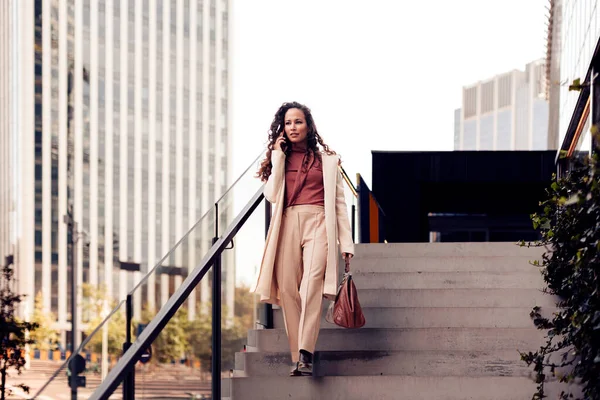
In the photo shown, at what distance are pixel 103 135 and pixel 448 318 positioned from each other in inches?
3051

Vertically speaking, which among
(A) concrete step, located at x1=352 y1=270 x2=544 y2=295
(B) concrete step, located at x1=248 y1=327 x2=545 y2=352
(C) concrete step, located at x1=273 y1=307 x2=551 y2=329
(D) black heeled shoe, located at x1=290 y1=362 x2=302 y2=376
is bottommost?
(D) black heeled shoe, located at x1=290 y1=362 x2=302 y2=376

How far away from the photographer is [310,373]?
5305 millimetres

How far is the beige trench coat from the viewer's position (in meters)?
5.48

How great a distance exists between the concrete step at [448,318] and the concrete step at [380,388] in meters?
0.90

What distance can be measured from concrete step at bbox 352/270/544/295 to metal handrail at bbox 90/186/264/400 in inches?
63.4

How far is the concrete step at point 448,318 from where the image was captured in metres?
6.06

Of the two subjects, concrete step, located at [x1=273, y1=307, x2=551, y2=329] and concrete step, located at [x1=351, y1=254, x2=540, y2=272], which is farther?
concrete step, located at [x1=351, y1=254, x2=540, y2=272]

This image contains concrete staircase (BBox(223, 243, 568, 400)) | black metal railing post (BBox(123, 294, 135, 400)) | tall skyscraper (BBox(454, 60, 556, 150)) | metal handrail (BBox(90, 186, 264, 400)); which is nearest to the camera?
metal handrail (BBox(90, 186, 264, 400))

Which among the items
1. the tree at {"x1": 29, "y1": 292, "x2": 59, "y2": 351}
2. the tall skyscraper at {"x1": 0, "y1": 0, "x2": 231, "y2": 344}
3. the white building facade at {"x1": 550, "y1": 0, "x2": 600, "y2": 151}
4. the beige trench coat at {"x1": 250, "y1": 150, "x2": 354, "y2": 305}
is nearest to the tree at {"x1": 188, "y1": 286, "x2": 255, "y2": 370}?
the beige trench coat at {"x1": 250, "y1": 150, "x2": 354, "y2": 305}

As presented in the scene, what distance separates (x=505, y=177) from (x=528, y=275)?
15.2 m

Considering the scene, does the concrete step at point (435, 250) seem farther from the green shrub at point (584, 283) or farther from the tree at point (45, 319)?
the tree at point (45, 319)

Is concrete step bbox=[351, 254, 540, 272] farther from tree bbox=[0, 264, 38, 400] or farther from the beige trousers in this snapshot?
tree bbox=[0, 264, 38, 400]

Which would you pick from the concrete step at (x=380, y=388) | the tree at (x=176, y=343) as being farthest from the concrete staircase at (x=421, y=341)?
the tree at (x=176, y=343)

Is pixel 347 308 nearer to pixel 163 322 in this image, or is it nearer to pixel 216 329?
pixel 216 329
